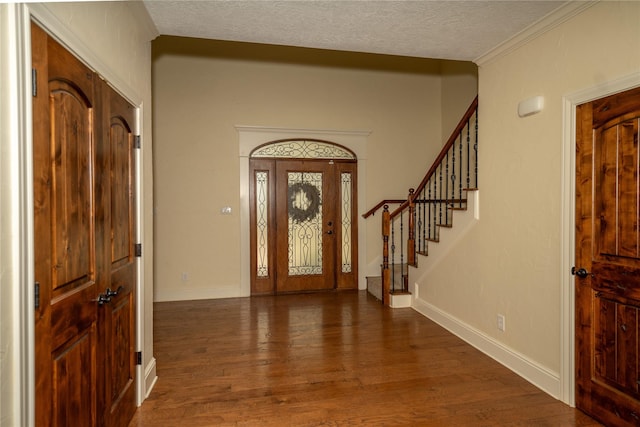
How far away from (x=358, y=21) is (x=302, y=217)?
11.3 ft

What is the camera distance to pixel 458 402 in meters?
2.62

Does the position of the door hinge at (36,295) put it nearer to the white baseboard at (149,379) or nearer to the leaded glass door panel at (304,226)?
the white baseboard at (149,379)

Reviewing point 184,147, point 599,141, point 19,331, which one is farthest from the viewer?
point 184,147

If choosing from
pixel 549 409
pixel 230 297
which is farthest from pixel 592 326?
pixel 230 297

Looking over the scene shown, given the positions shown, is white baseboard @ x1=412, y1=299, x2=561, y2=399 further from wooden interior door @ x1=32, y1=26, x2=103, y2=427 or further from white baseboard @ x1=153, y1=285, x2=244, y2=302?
wooden interior door @ x1=32, y1=26, x2=103, y2=427

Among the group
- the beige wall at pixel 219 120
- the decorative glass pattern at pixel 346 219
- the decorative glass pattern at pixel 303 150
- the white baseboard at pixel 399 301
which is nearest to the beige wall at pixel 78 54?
the beige wall at pixel 219 120

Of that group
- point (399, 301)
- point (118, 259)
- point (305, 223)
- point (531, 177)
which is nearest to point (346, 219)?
point (305, 223)

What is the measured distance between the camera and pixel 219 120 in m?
5.55

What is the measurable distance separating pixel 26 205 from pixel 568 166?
9.88 feet

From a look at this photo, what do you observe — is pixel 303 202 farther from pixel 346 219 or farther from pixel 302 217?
pixel 346 219

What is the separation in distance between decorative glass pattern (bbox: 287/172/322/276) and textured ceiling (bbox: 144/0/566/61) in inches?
107

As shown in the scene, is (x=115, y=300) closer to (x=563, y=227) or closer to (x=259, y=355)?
(x=259, y=355)

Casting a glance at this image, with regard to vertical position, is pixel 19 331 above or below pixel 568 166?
below

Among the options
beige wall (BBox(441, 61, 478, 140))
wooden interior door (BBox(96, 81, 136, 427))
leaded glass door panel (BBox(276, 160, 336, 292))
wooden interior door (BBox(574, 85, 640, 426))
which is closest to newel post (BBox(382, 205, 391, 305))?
leaded glass door panel (BBox(276, 160, 336, 292))
